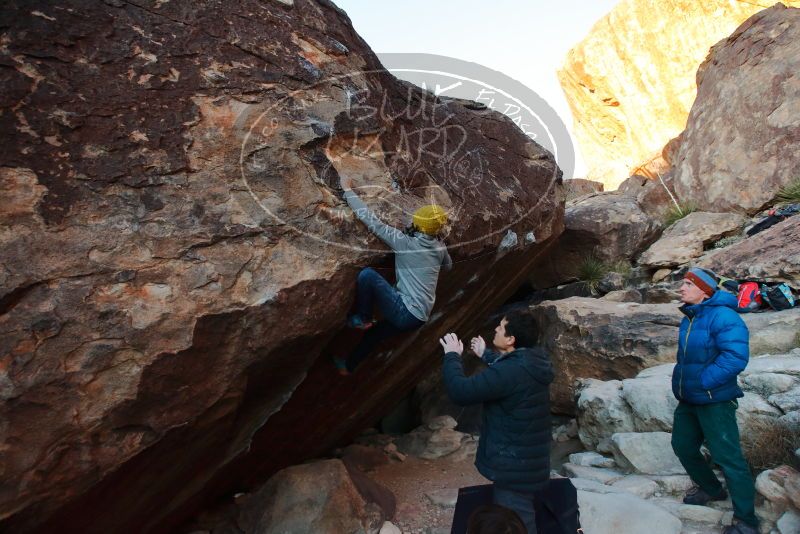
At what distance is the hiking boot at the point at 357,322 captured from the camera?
3180 millimetres

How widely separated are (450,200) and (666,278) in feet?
17.1

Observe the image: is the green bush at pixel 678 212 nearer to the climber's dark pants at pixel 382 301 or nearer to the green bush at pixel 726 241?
the green bush at pixel 726 241

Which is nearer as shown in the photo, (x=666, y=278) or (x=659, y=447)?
(x=659, y=447)

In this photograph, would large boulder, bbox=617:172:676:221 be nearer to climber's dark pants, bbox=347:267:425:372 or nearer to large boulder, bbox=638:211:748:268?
large boulder, bbox=638:211:748:268

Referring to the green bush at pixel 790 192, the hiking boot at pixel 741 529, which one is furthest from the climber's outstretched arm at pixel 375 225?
the green bush at pixel 790 192

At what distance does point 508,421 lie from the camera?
242 cm

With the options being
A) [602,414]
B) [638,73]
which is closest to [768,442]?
[602,414]

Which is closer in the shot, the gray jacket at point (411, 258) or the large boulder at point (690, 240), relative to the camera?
the gray jacket at point (411, 258)

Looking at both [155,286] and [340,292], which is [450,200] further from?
[155,286]

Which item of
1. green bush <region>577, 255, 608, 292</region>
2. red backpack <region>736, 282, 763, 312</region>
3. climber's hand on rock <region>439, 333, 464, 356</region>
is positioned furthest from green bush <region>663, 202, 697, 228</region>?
climber's hand on rock <region>439, 333, 464, 356</region>

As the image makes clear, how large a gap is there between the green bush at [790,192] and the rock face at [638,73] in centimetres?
1269

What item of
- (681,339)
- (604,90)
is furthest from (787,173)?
(604,90)

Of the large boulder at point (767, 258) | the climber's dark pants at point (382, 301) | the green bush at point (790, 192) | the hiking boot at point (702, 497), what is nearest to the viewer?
the climber's dark pants at point (382, 301)

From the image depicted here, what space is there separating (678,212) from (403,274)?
7.88m
